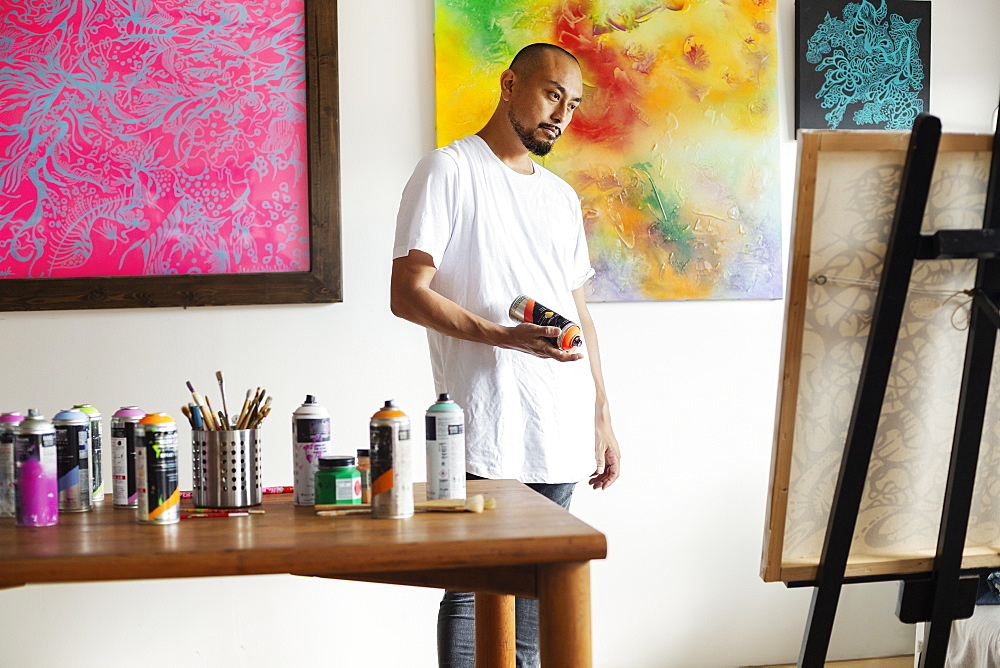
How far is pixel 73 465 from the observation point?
4.86 ft

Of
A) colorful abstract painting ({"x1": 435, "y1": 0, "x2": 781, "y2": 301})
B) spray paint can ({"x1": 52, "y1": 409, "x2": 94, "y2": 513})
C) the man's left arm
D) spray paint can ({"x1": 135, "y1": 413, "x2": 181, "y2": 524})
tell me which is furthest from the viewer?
colorful abstract painting ({"x1": 435, "y1": 0, "x2": 781, "y2": 301})

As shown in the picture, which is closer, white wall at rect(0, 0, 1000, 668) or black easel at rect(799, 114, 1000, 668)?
black easel at rect(799, 114, 1000, 668)

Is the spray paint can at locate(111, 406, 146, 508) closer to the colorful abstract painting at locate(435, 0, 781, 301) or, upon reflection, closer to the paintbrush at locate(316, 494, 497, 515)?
the paintbrush at locate(316, 494, 497, 515)

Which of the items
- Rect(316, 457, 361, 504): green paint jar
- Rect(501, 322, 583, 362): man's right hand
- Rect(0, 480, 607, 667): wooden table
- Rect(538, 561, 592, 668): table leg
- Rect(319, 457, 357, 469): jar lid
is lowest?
Rect(538, 561, 592, 668): table leg

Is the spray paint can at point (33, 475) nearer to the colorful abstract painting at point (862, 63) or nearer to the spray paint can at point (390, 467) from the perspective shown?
the spray paint can at point (390, 467)

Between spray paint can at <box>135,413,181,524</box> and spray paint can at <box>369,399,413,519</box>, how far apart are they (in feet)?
0.98

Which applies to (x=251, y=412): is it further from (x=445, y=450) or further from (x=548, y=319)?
(x=548, y=319)

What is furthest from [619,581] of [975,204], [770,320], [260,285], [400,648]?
[975,204]

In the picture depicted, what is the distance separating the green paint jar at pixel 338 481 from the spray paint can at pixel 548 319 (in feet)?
1.56

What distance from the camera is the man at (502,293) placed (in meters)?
1.86

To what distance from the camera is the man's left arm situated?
2.17m

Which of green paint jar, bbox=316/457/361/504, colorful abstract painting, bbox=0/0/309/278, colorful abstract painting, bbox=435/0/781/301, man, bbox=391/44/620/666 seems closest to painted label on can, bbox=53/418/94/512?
green paint jar, bbox=316/457/361/504

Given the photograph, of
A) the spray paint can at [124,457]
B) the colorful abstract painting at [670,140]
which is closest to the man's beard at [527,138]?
the colorful abstract painting at [670,140]

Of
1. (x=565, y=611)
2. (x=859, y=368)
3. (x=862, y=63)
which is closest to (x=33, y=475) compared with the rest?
(x=565, y=611)
